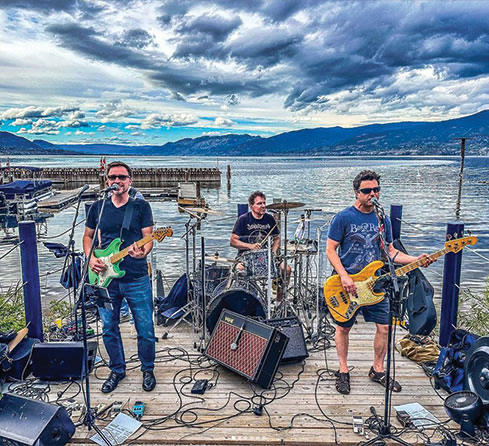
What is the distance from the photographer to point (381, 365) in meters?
4.21

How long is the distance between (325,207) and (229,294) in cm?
3023

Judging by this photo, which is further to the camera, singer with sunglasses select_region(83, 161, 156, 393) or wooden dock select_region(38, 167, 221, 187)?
wooden dock select_region(38, 167, 221, 187)

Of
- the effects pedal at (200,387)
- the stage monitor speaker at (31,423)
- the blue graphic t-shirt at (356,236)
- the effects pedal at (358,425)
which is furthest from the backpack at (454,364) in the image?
the stage monitor speaker at (31,423)

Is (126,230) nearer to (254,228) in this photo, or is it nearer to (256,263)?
(256,263)

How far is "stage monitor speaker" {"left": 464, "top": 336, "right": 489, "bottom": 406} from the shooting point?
10.9ft

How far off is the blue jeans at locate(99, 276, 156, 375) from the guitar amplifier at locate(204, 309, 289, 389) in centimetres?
75

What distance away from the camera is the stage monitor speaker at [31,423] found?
283 centimetres

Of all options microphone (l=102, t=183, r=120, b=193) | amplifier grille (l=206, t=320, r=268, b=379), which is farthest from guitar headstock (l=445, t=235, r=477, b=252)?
microphone (l=102, t=183, r=120, b=193)

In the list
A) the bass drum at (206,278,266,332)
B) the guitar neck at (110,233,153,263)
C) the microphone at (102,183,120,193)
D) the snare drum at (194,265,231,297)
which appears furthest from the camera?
the snare drum at (194,265,231,297)

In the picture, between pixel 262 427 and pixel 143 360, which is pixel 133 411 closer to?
pixel 143 360

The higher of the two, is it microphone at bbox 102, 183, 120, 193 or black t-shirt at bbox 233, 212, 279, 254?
microphone at bbox 102, 183, 120, 193

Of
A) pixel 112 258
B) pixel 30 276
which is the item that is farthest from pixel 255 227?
pixel 30 276

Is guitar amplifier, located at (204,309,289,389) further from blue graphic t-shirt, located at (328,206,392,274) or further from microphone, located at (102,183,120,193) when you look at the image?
microphone, located at (102,183,120,193)

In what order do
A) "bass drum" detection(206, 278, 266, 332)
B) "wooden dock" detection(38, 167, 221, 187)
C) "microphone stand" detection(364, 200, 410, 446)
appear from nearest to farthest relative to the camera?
"microphone stand" detection(364, 200, 410, 446)
"bass drum" detection(206, 278, 266, 332)
"wooden dock" detection(38, 167, 221, 187)
